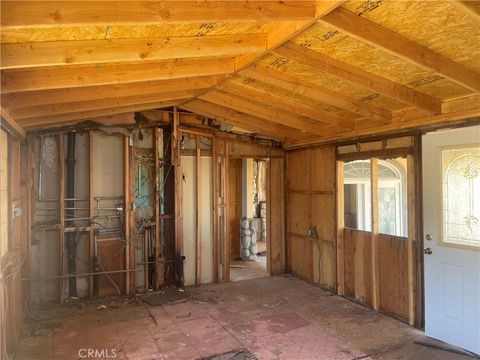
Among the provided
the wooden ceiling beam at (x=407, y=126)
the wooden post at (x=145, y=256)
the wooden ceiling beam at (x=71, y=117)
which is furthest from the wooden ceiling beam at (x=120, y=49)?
the wooden post at (x=145, y=256)

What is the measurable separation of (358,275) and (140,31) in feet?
13.6

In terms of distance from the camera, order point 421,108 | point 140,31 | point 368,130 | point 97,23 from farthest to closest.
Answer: point 368,130
point 421,108
point 140,31
point 97,23

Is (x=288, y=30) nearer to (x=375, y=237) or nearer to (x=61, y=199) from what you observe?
(x=375, y=237)

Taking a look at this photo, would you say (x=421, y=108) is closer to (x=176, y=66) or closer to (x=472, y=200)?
(x=472, y=200)

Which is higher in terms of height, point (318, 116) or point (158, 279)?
point (318, 116)

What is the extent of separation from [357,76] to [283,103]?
1.26 meters

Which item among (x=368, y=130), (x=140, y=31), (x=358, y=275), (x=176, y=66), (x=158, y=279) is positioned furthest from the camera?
(x=158, y=279)

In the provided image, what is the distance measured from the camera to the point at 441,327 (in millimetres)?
3482

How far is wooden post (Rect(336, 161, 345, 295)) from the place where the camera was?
5.01 metres

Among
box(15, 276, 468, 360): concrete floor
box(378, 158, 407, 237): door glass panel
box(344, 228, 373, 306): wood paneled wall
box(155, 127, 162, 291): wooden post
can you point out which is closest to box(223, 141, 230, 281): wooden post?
box(15, 276, 468, 360): concrete floor

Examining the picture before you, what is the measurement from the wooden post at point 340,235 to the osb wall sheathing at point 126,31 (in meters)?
2.90

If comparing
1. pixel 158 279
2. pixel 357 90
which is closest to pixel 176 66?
pixel 357 90

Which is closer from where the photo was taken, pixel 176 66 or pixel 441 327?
pixel 176 66

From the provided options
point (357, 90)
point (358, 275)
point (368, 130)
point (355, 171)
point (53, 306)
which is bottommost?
point (53, 306)
